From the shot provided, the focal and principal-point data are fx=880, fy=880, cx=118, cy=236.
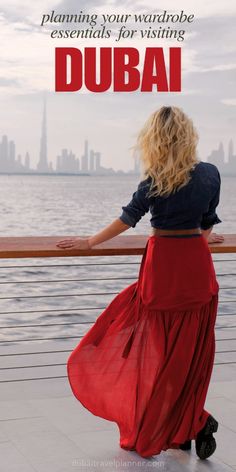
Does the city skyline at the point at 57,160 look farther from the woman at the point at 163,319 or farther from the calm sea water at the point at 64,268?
the woman at the point at 163,319

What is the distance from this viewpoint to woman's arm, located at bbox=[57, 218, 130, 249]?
307cm

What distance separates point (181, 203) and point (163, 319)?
44cm

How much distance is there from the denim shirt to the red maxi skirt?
66mm

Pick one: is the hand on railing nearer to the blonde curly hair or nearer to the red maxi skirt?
the red maxi skirt

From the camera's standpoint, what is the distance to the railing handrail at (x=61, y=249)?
3234 mm

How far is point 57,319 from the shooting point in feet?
42.0

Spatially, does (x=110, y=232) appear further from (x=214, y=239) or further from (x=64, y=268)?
(x=64, y=268)

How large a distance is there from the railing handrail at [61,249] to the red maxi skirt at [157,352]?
0.65 ft

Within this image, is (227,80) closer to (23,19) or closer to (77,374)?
(23,19)

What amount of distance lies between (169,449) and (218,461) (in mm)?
211

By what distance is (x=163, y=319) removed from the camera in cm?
313

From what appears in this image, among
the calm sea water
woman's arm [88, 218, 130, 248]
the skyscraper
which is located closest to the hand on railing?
the calm sea water

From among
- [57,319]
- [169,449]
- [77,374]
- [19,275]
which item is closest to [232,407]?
[169,449]

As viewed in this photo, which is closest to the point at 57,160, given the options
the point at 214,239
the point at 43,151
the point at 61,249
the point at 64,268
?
the point at 43,151
